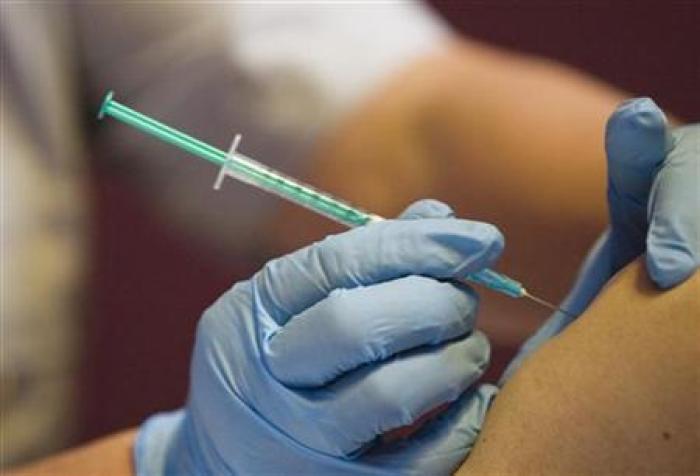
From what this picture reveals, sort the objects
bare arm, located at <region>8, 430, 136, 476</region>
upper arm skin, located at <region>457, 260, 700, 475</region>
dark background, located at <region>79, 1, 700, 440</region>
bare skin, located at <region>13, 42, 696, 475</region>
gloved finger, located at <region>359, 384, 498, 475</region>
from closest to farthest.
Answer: upper arm skin, located at <region>457, 260, 700, 475</region> → gloved finger, located at <region>359, 384, 498, 475</region> → bare arm, located at <region>8, 430, 136, 476</region> → bare skin, located at <region>13, 42, 696, 475</region> → dark background, located at <region>79, 1, 700, 440</region>

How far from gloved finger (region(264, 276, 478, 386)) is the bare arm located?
0.29 meters

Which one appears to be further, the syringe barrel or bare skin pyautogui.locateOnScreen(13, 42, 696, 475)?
bare skin pyautogui.locateOnScreen(13, 42, 696, 475)

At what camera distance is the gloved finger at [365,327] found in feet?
2.53

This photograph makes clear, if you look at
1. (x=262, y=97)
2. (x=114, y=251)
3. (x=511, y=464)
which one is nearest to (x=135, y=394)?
(x=114, y=251)

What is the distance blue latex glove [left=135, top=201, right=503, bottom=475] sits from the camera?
30.6 inches

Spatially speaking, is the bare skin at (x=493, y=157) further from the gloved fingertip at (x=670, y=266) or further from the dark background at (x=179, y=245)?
the gloved fingertip at (x=670, y=266)

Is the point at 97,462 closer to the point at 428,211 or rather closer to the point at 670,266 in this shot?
the point at 428,211

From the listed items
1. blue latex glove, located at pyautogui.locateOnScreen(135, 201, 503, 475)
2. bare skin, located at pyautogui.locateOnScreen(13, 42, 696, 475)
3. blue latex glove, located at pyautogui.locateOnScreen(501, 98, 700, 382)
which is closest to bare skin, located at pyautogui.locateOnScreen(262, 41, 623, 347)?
bare skin, located at pyautogui.locateOnScreen(13, 42, 696, 475)

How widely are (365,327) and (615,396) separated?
0.19m

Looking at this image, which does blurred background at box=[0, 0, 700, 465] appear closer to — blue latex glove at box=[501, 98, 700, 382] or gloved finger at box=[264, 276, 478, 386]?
blue latex glove at box=[501, 98, 700, 382]

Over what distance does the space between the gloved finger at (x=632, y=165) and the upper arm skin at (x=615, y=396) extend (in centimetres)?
11

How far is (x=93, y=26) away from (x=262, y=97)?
248mm

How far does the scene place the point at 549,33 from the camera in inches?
60.7

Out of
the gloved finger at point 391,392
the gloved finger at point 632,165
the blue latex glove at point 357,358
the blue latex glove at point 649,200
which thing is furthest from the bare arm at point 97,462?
the gloved finger at point 632,165
